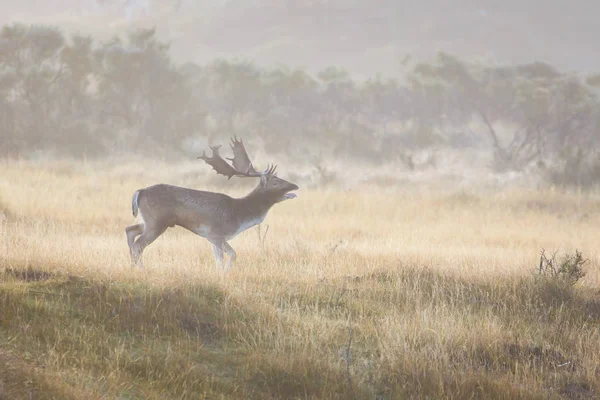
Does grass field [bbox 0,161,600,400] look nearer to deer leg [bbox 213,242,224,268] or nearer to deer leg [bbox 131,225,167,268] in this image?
deer leg [bbox 131,225,167,268]

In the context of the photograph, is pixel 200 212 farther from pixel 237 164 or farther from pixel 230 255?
pixel 237 164

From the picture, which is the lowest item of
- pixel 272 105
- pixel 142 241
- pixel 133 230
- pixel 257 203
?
pixel 142 241

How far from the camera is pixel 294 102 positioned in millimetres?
43719

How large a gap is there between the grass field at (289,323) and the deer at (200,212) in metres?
0.35

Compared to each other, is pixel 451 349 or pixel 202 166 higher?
pixel 202 166

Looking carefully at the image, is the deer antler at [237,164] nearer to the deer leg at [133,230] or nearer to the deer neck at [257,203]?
the deer neck at [257,203]

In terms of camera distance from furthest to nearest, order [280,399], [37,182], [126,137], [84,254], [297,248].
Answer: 1. [126,137]
2. [37,182]
3. [297,248]
4. [84,254]
5. [280,399]

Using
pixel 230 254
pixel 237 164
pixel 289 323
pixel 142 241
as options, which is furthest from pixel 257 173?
pixel 289 323

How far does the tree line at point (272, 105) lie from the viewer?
35906 millimetres

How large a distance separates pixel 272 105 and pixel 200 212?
34.2 metres

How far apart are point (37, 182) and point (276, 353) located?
15052 millimetres

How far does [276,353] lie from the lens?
6.13 m

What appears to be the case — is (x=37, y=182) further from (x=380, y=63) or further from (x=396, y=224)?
(x=380, y=63)

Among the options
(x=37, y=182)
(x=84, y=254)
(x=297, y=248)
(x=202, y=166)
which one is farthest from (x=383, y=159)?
(x=84, y=254)
